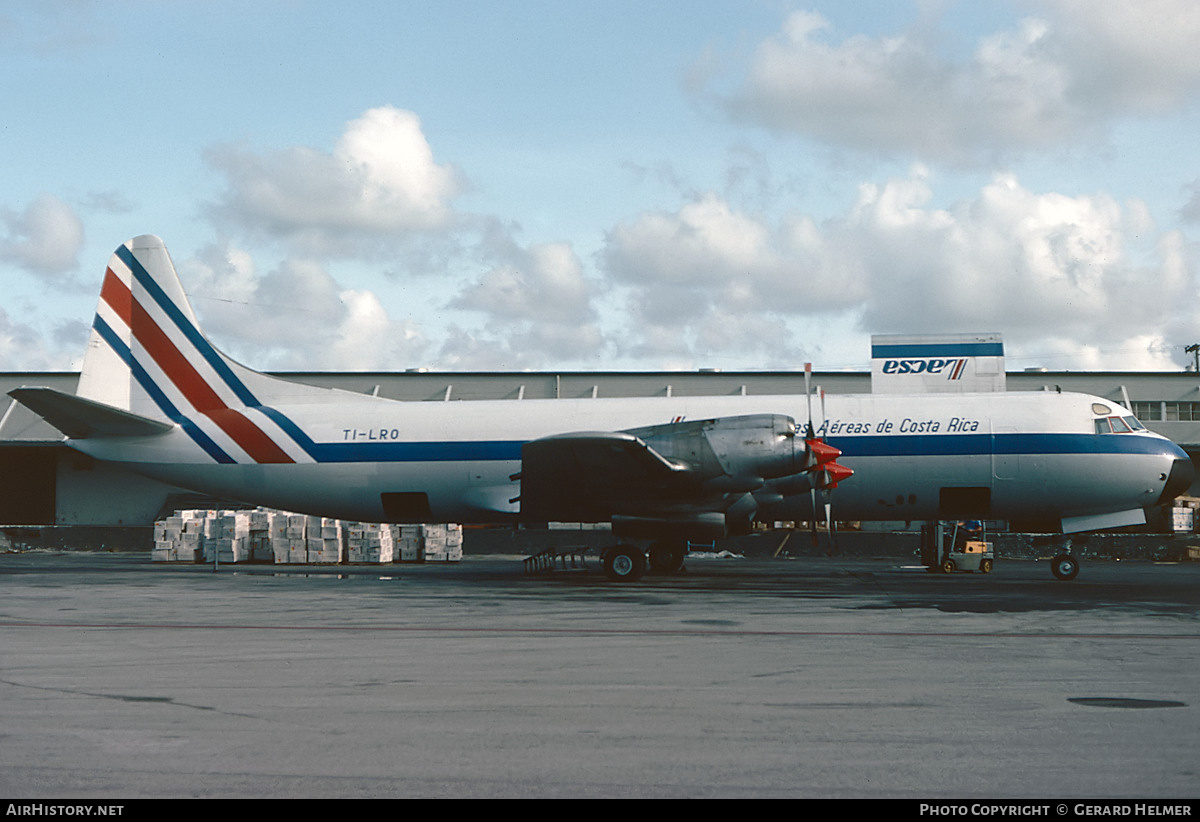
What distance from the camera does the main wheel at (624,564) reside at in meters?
23.1

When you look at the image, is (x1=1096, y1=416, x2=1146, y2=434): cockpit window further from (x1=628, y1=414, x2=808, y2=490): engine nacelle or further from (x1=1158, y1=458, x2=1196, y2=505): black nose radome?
(x1=628, y1=414, x2=808, y2=490): engine nacelle

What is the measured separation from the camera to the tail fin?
27078 mm

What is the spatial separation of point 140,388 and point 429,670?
2034 cm

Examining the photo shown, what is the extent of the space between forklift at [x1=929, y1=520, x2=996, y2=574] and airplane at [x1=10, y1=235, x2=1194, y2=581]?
511 centimetres

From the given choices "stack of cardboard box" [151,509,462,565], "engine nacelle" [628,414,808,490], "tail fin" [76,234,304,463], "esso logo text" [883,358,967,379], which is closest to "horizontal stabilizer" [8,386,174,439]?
"tail fin" [76,234,304,463]

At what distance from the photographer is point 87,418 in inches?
1000

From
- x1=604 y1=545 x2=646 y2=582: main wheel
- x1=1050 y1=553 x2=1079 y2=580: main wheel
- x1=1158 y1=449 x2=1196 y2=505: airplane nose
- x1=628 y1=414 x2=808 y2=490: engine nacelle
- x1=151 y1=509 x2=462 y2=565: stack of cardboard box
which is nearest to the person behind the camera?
x1=628 y1=414 x2=808 y2=490: engine nacelle

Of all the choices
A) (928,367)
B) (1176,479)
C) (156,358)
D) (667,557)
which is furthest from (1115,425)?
(156,358)

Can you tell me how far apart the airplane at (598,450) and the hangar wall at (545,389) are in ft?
69.7

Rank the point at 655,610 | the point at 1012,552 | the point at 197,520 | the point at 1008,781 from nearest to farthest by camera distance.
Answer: the point at 1008,781 → the point at 655,610 → the point at 197,520 → the point at 1012,552

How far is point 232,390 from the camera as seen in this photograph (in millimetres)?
27156

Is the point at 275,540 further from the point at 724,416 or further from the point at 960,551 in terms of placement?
the point at 960,551
